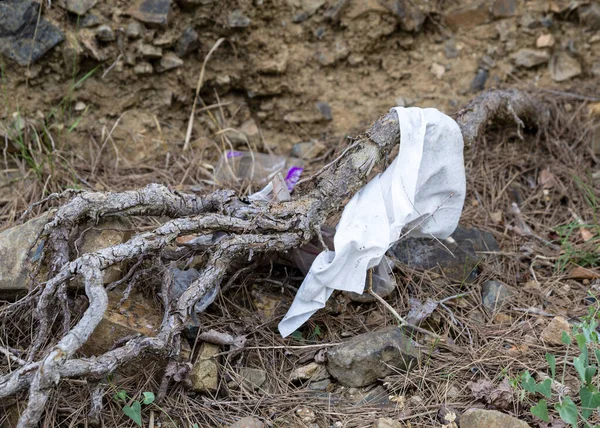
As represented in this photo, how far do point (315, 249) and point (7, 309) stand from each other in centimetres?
108

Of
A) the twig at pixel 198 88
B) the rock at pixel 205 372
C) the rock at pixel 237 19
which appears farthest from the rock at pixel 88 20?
the rock at pixel 205 372

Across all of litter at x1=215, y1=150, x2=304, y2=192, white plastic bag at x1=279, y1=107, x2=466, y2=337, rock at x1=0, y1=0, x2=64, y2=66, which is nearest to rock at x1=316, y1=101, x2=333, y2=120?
litter at x1=215, y1=150, x2=304, y2=192

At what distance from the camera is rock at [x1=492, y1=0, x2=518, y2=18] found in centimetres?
359

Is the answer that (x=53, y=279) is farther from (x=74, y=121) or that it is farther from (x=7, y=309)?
(x=74, y=121)

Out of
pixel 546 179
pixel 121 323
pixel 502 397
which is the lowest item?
pixel 546 179

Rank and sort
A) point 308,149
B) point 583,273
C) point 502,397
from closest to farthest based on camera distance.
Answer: point 502,397 → point 583,273 → point 308,149

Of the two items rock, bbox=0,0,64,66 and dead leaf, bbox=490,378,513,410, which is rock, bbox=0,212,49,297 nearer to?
rock, bbox=0,0,64,66

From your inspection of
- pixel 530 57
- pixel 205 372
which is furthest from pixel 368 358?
pixel 530 57

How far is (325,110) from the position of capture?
3.49m

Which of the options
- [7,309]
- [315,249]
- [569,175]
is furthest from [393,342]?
[569,175]

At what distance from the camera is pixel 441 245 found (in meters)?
2.51

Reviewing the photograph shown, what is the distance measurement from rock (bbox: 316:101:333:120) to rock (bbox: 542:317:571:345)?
5.96 feet

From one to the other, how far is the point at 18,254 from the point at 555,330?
6.19ft

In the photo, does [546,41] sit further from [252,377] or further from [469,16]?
[252,377]
